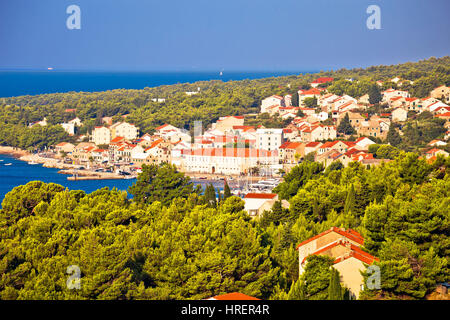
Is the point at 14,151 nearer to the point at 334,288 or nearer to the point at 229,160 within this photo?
the point at 229,160

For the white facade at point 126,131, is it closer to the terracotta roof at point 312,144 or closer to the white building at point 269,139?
the white building at point 269,139

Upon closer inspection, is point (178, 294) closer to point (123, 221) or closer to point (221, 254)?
point (221, 254)

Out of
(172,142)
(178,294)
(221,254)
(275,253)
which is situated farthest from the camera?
(172,142)

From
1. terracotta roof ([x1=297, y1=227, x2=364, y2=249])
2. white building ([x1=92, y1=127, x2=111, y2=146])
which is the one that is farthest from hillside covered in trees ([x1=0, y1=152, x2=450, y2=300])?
white building ([x1=92, y1=127, x2=111, y2=146])

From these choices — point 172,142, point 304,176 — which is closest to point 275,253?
point 304,176

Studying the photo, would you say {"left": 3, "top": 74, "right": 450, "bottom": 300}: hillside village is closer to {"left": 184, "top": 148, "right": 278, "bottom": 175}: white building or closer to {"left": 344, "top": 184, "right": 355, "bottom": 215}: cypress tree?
{"left": 184, "top": 148, "right": 278, "bottom": 175}: white building
